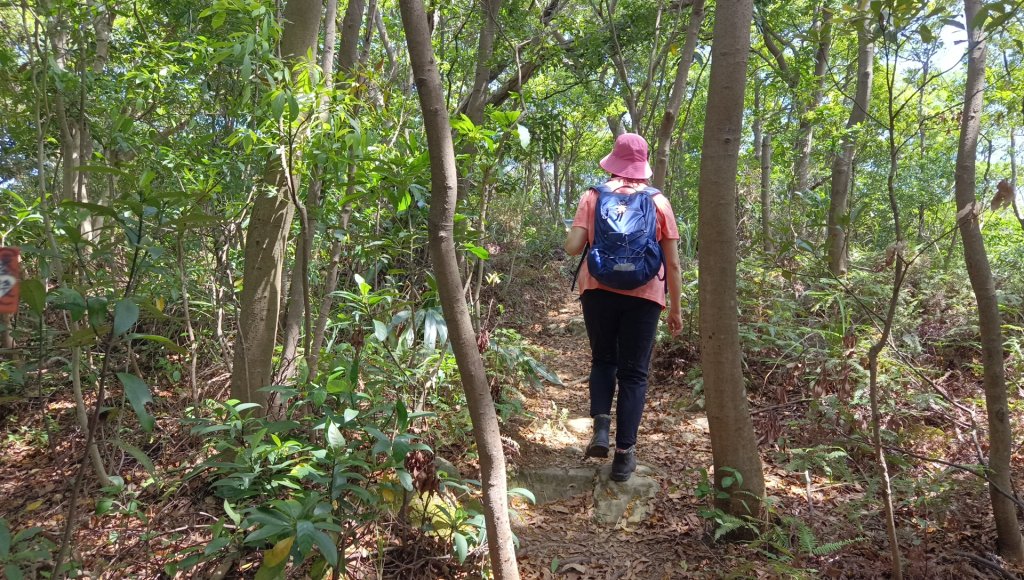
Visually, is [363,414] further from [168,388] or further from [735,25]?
[168,388]

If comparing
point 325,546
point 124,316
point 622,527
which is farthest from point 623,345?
point 124,316

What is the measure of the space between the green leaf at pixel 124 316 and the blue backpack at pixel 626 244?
2.11 m

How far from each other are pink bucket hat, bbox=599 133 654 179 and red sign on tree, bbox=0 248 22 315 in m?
2.60

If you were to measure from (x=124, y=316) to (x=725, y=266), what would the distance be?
2256 mm

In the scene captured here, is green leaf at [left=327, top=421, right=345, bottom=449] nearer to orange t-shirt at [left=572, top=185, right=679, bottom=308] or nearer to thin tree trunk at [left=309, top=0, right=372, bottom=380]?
thin tree trunk at [left=309, top=0, right=372, bottom=380]

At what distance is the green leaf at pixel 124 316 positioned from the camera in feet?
4.61

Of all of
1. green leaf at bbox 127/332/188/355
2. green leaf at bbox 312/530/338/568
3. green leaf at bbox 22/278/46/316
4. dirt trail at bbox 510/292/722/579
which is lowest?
dirt trail at bbox 510/292/722/579

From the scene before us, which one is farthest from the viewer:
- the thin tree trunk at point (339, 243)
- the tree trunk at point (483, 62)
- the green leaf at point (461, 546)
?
the tree trunk at point (483, 62)

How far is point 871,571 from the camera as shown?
232 cm

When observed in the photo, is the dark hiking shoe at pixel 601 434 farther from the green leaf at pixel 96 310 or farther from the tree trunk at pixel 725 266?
the green leaf at pixel 96 310

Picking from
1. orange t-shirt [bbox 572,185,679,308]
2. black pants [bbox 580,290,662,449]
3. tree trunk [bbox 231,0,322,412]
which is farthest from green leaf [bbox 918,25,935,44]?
tree trunk [bbox 231,0,322,412]

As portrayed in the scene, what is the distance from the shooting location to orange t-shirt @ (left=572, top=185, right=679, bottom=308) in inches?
119

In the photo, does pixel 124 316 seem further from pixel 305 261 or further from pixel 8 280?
pixel 305 261

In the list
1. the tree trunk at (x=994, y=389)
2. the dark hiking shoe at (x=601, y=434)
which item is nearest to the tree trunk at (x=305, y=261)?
the dark hiking shoe at (x=601, y=434)
